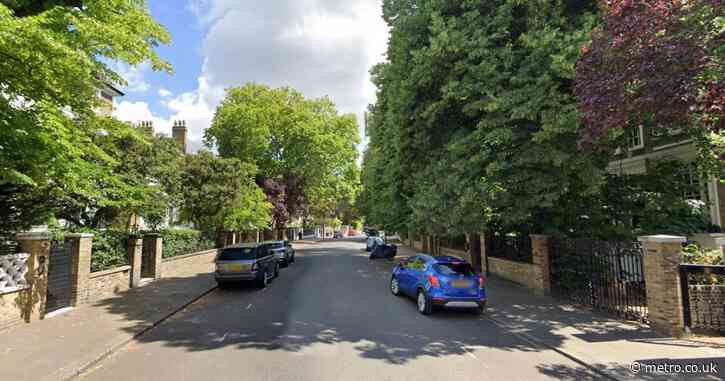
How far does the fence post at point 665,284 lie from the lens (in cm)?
765

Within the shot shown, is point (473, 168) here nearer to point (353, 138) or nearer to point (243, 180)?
point (243, 180)

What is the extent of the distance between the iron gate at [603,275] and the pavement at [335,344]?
0.76 meters

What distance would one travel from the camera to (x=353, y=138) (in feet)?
125

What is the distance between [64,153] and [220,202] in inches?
539

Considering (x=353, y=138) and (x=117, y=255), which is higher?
(x=353, y=138)

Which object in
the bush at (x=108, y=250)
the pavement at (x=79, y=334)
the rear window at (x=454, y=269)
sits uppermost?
the bush at (x=108, y=250)

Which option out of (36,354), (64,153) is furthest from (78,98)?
(36,354)

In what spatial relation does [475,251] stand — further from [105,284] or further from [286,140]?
[286,140]

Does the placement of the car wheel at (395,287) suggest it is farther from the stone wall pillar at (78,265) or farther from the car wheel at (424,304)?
the stone wall pillar at (78,265)

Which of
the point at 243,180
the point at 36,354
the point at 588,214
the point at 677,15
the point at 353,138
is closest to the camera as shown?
the point at 677,15

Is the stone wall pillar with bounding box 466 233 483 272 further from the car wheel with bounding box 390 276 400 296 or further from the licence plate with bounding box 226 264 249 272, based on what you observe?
the licence plate with bounding box 226 264 249 272

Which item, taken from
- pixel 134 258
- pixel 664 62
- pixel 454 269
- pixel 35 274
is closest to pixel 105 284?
pixel 134 258

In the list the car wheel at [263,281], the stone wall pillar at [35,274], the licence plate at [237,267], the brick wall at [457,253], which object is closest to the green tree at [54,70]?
the stone wall pillar at [35,274]

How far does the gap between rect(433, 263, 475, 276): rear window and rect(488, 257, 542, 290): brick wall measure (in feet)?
12.2
